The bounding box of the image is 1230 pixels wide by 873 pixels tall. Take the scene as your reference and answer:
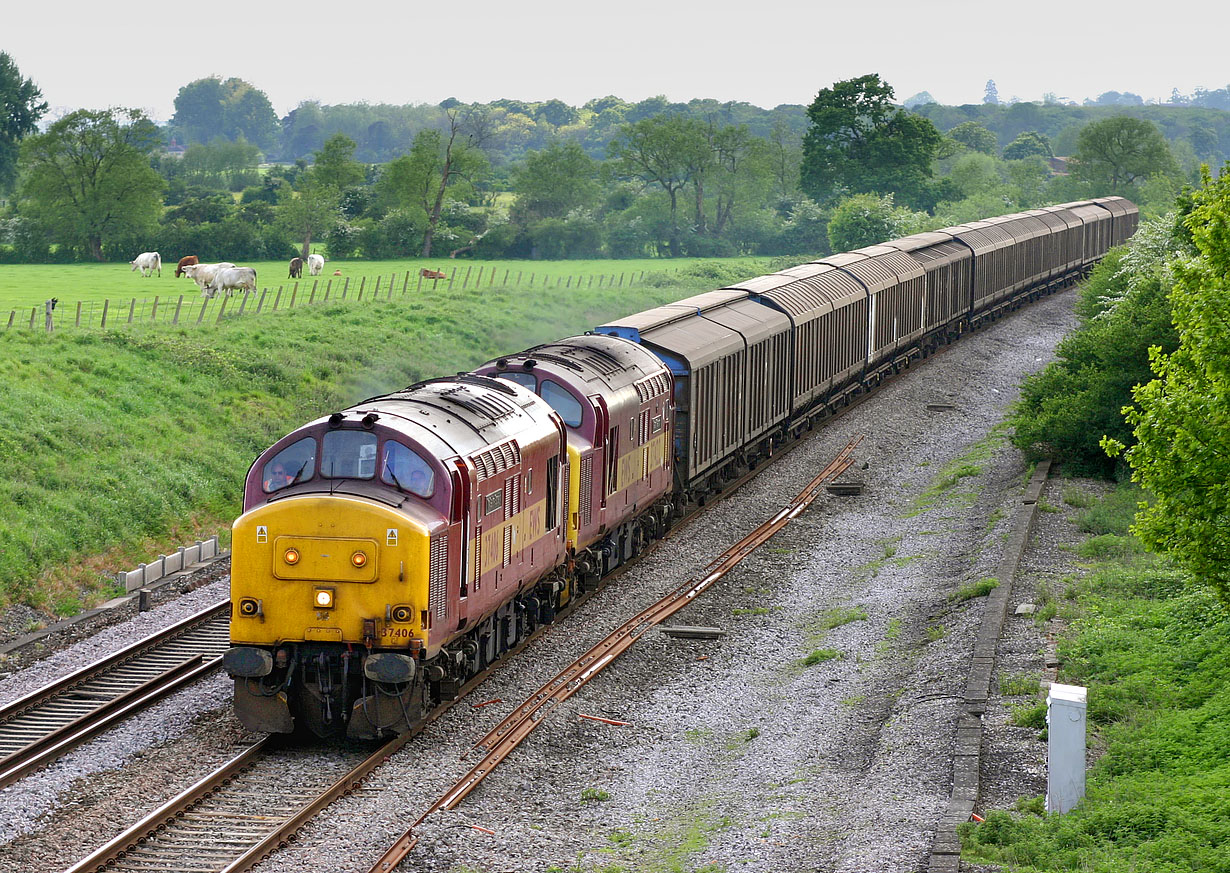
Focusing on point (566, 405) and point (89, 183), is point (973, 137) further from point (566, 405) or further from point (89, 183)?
point (566, 405)

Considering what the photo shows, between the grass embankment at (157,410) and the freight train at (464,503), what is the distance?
948 cm

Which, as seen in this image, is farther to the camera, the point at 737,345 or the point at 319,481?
the point at 737,345

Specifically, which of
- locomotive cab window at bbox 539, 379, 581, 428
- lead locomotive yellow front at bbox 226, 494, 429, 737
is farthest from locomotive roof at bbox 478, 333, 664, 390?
lead locomotive yellow front at bbox 226, 494, 429, 737

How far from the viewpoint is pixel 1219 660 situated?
56.4 ft

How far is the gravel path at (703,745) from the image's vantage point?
1414cm

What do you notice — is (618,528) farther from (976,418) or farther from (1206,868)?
(976,418)

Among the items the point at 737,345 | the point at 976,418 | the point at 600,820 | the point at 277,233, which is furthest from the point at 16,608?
the point at 277,233

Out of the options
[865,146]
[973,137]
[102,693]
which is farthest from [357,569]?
[973,137]

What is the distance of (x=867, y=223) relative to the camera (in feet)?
290

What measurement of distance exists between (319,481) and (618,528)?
9.57 meters

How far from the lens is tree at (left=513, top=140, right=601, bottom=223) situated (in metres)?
96.1

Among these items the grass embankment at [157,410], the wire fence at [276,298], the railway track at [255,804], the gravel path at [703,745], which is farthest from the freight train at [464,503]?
the wire fence at [276,298]

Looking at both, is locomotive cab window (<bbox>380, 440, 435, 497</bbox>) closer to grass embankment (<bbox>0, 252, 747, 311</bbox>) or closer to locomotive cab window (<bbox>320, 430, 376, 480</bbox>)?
locomotive cab window (<bbox>320, 430, 376, 480</bbox>)

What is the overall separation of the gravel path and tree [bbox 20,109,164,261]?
51574 millimetres
